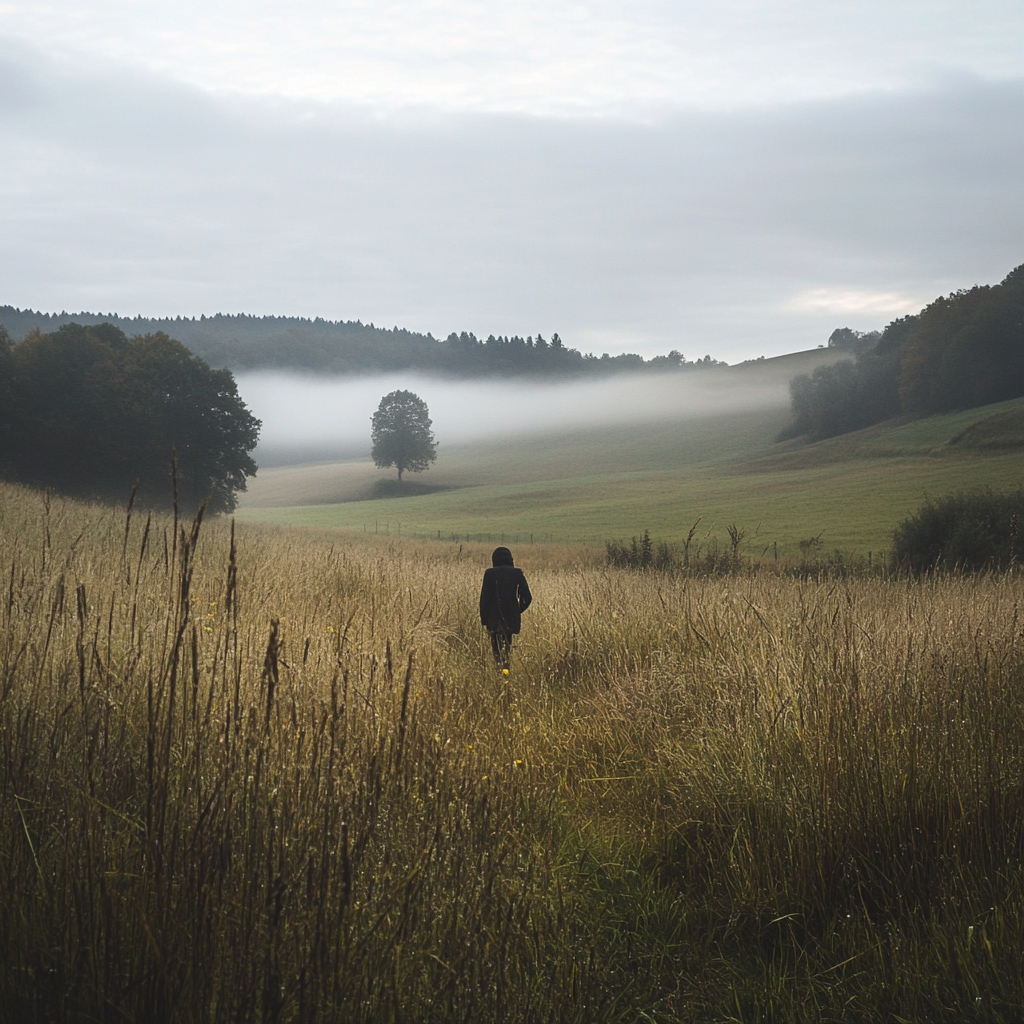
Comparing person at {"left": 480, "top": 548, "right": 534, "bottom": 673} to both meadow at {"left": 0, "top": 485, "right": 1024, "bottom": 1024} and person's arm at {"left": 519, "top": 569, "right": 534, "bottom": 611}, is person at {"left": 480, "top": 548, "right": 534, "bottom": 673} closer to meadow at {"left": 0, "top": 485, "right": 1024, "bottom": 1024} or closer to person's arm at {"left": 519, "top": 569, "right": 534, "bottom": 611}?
person's arm at {"left": 519, "top": 569, "right": 534, "bottom": 611}

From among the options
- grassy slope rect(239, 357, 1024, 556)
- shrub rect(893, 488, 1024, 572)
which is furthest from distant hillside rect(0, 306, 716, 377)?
shrub rect(893, 488, 1024, 572)

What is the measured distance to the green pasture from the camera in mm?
37844

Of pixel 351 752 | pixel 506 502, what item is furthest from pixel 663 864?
pixel 506 502

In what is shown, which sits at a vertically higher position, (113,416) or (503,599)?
(113,416)

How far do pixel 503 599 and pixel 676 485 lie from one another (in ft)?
173

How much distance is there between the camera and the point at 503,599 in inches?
315

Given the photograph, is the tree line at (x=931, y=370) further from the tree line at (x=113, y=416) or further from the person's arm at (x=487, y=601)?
the person's arm at (x=487, y=601)

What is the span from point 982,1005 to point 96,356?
3872 cm

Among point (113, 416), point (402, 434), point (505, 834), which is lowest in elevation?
point (505, 834)

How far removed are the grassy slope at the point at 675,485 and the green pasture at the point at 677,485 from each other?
15cm

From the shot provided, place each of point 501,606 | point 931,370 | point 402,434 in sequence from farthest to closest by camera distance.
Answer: point 402,434 < point 931,370 < point 501,606

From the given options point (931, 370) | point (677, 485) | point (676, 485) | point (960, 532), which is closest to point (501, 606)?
point (960, 532)

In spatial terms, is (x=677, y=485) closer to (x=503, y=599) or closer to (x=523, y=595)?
(x=523, y=595)

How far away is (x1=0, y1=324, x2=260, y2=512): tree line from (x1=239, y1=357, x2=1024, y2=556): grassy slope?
12.0 meters
